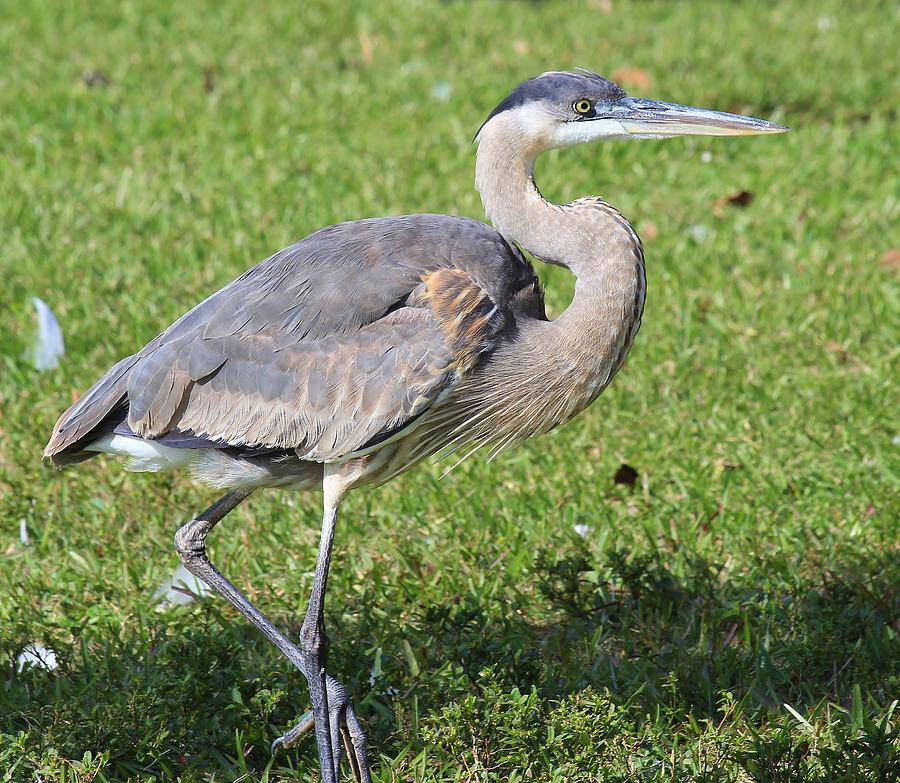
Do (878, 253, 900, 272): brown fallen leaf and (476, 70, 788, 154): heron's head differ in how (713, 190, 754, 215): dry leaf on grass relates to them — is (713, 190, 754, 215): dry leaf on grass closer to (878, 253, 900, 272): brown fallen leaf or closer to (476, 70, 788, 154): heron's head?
(878, 253, 900, 272): brown fallen leaf

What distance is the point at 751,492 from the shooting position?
5051 mm

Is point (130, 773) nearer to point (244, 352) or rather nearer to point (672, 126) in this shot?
point (244, 352)

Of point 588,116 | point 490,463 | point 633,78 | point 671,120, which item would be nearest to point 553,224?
point 588,116

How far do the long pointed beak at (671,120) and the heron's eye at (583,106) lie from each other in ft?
0.21

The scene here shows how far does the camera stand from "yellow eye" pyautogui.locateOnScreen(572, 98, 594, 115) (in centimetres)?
396

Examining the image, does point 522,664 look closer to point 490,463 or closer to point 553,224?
point 553,224

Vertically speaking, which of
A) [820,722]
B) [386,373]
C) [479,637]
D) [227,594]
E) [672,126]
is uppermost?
[672,126]

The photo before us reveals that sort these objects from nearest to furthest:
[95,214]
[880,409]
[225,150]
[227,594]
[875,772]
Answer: [875,772] < [227,594] < [880,409] < [95,214] < [225,150]

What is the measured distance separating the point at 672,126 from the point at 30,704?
8.47 ft

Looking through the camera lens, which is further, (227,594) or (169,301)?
(169,301)

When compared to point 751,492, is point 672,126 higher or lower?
higher

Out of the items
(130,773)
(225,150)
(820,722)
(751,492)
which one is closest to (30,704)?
(130,773)

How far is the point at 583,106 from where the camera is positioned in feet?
A: 13.0

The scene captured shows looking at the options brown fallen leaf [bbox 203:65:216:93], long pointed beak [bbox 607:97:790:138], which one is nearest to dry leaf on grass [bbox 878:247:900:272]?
long pointed beak [bbox 607:97:790:138]
